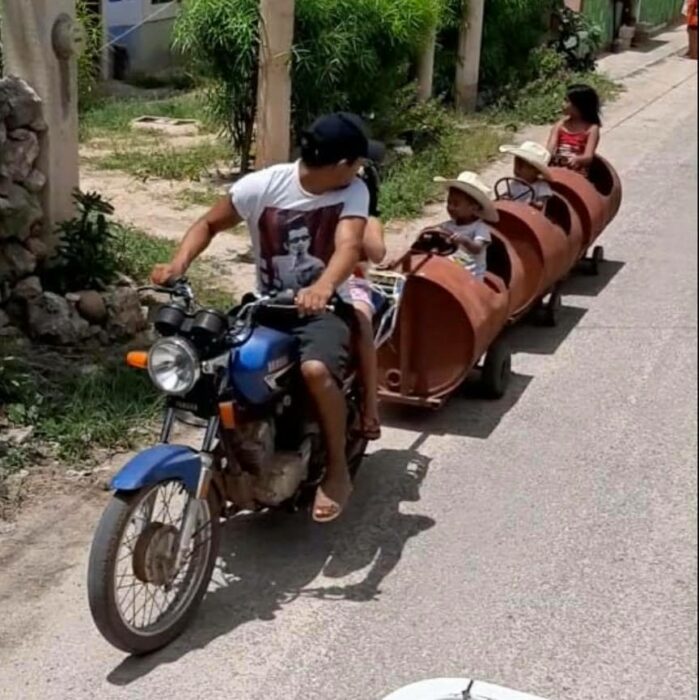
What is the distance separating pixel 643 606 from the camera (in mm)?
4180

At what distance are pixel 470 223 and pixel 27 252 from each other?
216 centimetres

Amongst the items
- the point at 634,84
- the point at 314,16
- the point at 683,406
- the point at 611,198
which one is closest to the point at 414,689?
the point at 683,406

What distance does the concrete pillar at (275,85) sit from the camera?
8.72m

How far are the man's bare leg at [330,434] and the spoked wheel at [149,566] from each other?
1.52 feet

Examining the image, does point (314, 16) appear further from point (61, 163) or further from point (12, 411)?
point (12, 411)

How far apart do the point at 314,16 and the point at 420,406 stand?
A: 4.93m

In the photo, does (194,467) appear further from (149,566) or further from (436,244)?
(436,244)

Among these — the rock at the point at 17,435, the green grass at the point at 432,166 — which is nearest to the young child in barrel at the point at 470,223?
the rock at the point at 17,435

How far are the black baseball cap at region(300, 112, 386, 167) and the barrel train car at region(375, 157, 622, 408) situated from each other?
1.15m

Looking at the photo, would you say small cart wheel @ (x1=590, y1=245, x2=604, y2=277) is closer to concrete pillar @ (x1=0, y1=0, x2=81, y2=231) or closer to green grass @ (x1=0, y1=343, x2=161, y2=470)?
concrete pillar @ (x1=0, y1=0, x2=81, y2=231)

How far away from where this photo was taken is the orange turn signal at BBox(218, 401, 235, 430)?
12.7 ft

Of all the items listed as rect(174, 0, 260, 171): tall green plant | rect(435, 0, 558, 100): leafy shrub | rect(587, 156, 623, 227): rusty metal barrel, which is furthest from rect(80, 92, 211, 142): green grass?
rect(587, 156, 623, 227): rusty metal barrel

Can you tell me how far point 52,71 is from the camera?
615 centimetres

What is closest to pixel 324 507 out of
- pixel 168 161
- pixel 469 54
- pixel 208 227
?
pixel 208 227
